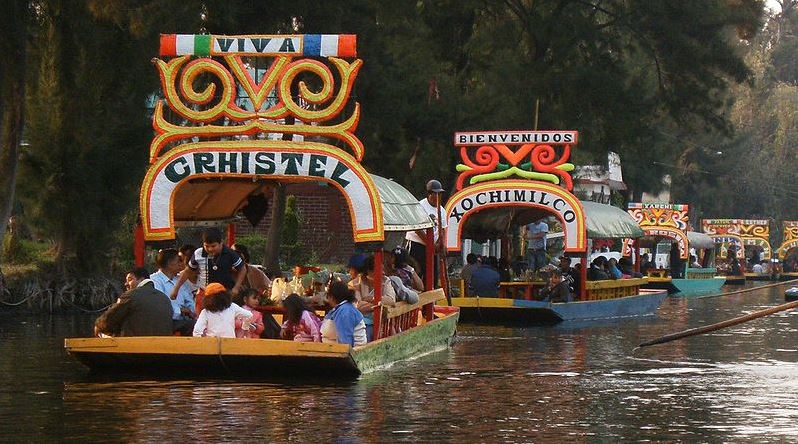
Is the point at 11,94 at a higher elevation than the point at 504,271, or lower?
higher

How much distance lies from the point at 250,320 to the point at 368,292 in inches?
84.1

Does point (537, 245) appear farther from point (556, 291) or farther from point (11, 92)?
point (11, 92)

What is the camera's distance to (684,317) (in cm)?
3703

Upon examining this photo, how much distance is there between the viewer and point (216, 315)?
1789 centimetres

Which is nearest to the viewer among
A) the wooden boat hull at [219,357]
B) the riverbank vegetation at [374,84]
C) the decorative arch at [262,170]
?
the wooden boat hull at [219,357]

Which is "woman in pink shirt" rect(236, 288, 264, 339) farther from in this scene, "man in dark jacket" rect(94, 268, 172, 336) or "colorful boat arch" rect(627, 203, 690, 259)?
"colorful boat arch" rect(627, 203, 690, 259)

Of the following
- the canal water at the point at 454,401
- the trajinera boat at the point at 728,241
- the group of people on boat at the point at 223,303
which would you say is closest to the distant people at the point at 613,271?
the canal water at the point at 454,401

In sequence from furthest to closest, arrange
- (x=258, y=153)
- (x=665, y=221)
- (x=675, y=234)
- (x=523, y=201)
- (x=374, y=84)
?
1. (x=665, y=221)
2. (x=675, y=234)
3. (x=374, y=84)
4. (x=523, y=201)
5. (x=258, y=153)

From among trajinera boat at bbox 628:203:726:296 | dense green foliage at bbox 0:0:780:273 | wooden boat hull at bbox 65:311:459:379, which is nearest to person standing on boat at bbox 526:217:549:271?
dense green foliage at bbox 0:0:780:273

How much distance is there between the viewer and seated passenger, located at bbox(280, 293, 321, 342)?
1842 cm

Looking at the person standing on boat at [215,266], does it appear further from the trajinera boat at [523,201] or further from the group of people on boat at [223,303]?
the trajinera boat at [523,201]

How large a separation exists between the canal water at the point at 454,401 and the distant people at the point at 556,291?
5.71 meters

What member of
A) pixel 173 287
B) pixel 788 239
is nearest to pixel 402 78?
pixel 173 287

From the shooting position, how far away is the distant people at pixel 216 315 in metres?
17.8
